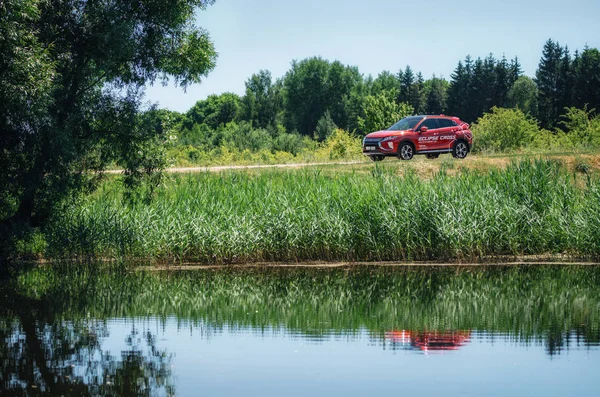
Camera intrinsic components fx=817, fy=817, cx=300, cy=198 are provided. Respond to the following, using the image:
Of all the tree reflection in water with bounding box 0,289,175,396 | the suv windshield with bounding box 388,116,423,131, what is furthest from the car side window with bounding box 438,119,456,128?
the tree reflection in water with bounding box 0,289,175,396

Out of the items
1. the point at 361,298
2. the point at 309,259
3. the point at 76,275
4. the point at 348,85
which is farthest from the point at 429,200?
the point at 348,85

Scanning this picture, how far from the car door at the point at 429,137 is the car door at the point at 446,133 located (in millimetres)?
178

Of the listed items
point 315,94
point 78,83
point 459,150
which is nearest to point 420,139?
point 459,150

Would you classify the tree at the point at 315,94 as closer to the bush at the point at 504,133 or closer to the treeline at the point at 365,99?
the treeline at the point at 365,99

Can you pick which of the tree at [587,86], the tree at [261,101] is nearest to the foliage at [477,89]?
the tree at [587,86]

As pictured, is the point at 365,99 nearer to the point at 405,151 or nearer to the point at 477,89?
the point at 477,89

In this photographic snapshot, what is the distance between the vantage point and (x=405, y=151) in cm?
3116

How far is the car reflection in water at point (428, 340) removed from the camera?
39.9 ft

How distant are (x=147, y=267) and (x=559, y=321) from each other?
10785 millimetres

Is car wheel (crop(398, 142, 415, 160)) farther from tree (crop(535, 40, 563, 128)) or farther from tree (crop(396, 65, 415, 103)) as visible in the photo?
tree (crop(396, 65, 415, 103))

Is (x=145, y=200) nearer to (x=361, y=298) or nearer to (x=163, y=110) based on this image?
(x=163, y=110)

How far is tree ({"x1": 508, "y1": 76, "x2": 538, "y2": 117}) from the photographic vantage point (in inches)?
3595

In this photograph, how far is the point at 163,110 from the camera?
74.6 feet

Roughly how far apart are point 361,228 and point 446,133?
12044mm
